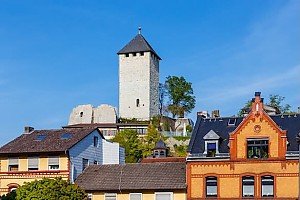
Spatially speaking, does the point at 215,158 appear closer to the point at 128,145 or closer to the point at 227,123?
the point at 227,123

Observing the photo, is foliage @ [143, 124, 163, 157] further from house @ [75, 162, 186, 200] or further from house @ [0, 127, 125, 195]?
house @ [75, 162, 186, 200]

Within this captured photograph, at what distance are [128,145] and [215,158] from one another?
49919mm

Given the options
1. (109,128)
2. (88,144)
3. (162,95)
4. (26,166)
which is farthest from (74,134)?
(162,95)

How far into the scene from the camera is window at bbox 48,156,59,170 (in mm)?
58312

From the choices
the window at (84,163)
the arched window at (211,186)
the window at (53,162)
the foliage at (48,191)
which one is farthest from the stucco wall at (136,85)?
the foliage at (48,191)

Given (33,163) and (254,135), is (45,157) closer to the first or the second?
(33,163)

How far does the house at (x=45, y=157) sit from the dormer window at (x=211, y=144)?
11977 mm

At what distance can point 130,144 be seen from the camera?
102688 millimetres

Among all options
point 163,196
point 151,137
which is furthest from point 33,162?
point 151,137

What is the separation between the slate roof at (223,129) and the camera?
53.2m

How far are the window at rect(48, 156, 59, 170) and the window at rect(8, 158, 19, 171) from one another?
3.01m

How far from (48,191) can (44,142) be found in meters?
9.11

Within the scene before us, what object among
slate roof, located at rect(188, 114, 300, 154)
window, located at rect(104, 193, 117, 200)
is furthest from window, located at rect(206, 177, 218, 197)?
window, located at rect(104, 193, 117, 200)

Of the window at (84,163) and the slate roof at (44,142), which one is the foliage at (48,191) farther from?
the window at (84,163)
